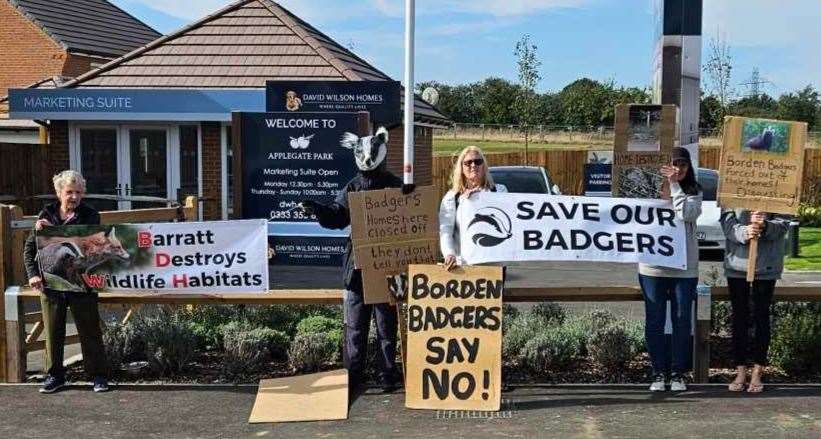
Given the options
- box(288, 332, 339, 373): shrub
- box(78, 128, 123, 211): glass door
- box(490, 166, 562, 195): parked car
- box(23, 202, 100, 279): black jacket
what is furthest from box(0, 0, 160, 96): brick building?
box(288, 332, 339, 373): shrub

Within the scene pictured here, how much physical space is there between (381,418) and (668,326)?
245 cm

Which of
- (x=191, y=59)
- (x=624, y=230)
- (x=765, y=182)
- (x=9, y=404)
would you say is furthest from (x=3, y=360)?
(x=191, y=59)

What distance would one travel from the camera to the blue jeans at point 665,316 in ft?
21.3

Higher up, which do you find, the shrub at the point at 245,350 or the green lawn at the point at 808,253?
the shrub at the point at 245,350

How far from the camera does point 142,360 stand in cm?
755

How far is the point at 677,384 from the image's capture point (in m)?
6.61

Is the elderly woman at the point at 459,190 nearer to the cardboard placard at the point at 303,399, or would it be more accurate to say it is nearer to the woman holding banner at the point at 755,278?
the cardboard placard at the point at 303,399

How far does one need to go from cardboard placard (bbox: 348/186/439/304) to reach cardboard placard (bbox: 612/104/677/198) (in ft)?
5.84

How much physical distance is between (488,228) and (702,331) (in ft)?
5.85

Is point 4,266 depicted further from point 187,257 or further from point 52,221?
point 187,257

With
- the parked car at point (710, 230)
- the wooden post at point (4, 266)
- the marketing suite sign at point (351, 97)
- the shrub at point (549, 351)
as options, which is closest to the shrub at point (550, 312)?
the shrub at point (549, 351)

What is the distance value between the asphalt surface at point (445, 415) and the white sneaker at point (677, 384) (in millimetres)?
72

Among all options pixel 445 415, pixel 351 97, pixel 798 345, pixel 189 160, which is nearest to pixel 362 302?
pixel 445 415

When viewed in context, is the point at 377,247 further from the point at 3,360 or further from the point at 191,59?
the point at 191,59
